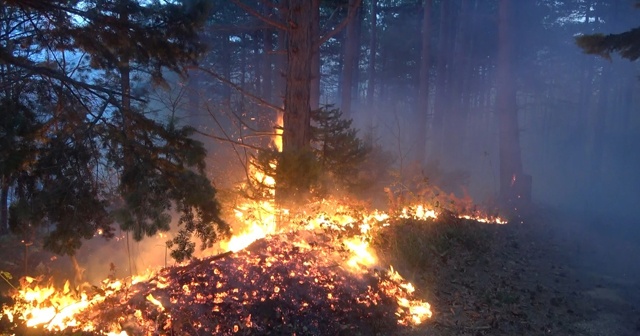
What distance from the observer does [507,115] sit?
18078 millimetres

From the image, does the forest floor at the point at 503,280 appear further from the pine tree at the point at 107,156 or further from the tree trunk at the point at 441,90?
the tree trunk at the point at 441,90

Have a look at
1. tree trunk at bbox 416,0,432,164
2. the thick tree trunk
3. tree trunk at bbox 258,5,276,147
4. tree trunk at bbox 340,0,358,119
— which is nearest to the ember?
the thick tree trunk

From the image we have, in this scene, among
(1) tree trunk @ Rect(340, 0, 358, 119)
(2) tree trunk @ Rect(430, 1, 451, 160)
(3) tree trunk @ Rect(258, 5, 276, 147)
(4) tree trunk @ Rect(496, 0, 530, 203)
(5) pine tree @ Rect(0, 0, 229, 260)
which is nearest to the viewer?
(5) pine tree @ Rect(0, 0, 229, 260)

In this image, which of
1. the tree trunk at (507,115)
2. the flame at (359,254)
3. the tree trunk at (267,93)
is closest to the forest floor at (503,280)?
the flame at (359,254)

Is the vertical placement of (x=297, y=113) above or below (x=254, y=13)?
below

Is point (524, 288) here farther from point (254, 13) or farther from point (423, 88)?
point (423, 88)

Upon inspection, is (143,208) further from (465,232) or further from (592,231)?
(592,231)

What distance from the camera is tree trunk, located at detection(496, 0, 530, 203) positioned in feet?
57.7

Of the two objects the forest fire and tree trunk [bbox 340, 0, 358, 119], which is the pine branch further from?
tree trunk [bbox 340, 0, 358, 119]

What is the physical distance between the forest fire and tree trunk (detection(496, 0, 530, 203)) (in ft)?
43.9

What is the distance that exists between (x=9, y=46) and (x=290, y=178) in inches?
169

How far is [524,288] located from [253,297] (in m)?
4.53

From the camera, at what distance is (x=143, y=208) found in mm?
4191

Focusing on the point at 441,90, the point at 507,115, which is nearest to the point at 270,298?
the point at 507,115
